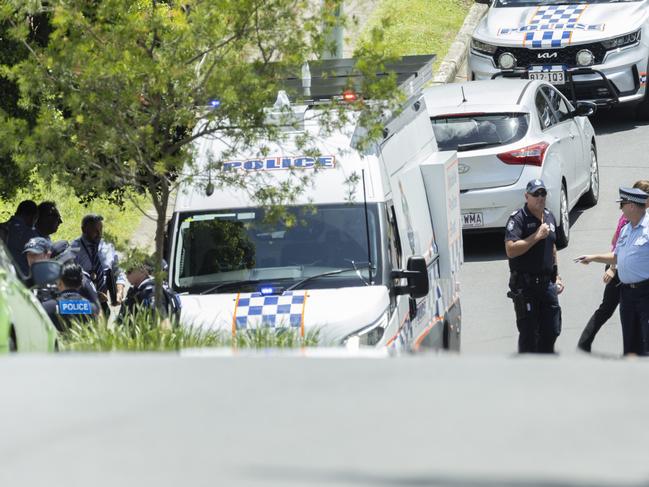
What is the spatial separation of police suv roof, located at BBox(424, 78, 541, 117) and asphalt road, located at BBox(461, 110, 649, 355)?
166cm

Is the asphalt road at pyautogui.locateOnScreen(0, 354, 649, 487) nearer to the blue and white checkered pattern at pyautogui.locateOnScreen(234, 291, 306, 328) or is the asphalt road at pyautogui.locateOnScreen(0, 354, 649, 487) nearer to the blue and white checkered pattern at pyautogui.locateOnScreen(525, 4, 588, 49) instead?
the blue and white checkered pattern at pyautogui.locateOnScreen(234, 291, 306, 328)

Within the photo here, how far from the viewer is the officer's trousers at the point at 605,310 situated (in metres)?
10.4

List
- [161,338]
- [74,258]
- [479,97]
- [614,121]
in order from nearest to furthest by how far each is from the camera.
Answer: [161,338]
[74,258]
[479,97]
[614,121]

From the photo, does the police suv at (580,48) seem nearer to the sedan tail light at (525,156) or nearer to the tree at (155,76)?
the sedan tail light at (525,156)

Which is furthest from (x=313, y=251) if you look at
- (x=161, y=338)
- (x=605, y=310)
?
(x=605, y=310)

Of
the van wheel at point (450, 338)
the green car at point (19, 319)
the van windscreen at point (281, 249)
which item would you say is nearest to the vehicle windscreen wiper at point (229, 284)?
the van windscreen at point (281, 249)

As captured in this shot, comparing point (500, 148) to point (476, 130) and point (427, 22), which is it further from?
point (427, 22)

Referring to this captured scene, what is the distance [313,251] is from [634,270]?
8.34 feet

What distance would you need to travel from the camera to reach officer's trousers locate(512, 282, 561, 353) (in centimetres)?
1039

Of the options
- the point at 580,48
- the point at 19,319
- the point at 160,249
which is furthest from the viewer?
the point at 580,48

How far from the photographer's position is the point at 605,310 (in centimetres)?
1038

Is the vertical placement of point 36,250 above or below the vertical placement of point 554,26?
below

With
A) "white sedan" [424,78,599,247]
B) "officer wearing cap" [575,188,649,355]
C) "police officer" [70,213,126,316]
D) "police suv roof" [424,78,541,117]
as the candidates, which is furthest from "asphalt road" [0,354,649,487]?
"police suv roof" [424,78,541,117]

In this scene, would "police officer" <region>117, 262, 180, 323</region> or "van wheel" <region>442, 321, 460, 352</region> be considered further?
"van wheel" <region>442, 321, 460, 352</region>
